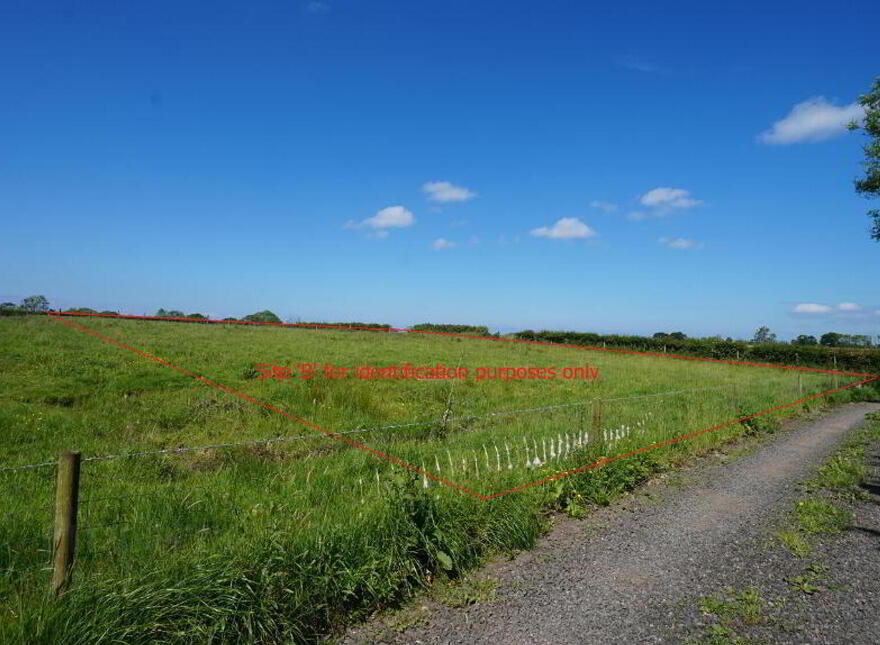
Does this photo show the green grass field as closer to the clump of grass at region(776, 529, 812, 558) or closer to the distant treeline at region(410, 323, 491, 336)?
the clump of grass at region(776, 529, 812, 558)

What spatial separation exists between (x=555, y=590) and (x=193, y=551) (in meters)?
3.12

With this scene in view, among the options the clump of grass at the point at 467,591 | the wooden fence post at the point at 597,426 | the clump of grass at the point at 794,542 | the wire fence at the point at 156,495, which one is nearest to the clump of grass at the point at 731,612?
the clump of grass at the point at 794,542

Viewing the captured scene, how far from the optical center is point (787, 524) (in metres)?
6.12

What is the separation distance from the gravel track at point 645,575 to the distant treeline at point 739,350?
1471 inches

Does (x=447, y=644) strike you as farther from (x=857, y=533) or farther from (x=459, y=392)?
(x=459, y=392)

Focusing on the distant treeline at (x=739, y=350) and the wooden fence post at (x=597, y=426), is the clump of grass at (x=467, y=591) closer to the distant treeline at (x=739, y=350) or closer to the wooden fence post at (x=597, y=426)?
the wooden fence post at (x=597, y=426)

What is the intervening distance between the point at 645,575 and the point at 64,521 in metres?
4.91

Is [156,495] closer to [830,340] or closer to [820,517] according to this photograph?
[820,517]

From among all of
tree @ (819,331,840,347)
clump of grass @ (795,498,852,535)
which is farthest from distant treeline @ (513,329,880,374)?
clump of grass @ (795,498,852,535)

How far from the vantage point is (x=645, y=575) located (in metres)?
4.78

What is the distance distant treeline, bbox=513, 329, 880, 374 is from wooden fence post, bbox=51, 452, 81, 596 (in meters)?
44.0

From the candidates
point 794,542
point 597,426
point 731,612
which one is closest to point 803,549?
point 794,542

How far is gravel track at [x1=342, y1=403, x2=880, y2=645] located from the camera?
12.6 feet

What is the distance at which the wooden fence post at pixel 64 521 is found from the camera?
343 cm
